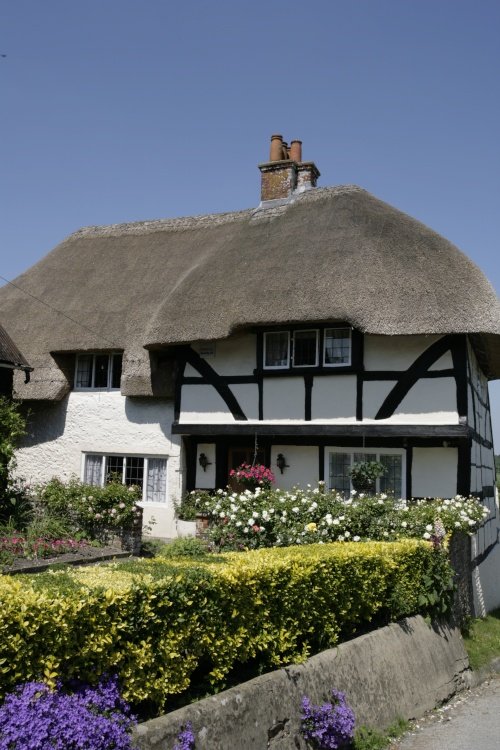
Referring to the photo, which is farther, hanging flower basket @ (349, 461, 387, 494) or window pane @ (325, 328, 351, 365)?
window pane @ (325, 328, 351, 365)

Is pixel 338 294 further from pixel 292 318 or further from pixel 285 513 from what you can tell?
pixel 285 513

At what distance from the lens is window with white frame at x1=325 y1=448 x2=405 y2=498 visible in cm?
1406

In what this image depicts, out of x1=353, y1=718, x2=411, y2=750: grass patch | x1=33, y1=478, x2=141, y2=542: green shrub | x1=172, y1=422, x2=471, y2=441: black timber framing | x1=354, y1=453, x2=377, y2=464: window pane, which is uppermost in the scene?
→ x1=172, y1=422, x2=471, y2=441: black timber framing

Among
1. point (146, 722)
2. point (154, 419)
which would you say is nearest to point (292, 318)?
point (154, 419)

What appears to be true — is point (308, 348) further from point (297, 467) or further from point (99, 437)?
point (99, 437)

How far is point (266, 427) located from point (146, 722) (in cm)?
967

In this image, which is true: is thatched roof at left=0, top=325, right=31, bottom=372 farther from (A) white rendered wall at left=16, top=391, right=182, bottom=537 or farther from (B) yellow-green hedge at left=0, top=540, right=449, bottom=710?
(B) yellow-green hedge at left=0, top=540, right=449, bottom=710

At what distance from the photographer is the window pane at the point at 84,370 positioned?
1759cm

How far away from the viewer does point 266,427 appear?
14617 mm

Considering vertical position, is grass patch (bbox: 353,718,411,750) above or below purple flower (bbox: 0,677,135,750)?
below

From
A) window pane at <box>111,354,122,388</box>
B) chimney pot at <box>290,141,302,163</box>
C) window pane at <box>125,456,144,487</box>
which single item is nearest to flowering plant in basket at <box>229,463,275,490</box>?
window pane at <box>125,456,144,487</box>

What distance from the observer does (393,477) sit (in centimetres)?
1412

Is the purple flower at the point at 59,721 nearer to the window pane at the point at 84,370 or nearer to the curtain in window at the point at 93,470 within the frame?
the curtain in window at the point at 93,470

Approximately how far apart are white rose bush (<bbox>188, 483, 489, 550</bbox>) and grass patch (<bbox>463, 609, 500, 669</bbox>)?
1.65 metres
